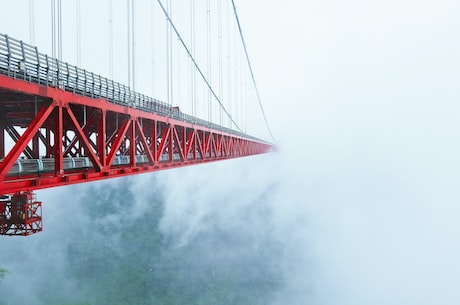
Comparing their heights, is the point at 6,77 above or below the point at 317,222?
above

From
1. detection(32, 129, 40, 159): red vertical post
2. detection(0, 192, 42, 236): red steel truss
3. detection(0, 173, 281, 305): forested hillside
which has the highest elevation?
detection(32, 129, 40, 159): red vertical post

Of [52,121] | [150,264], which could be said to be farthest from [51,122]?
[150,264]

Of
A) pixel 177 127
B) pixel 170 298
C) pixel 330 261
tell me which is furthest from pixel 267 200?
pixel 177 127

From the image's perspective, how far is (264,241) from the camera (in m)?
74.2

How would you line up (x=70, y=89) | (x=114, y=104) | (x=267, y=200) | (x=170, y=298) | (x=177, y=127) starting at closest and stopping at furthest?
(x=70, y=89)
(x=114, y=104)
(x=177, y=127)
(x=170, y=298)
(x=267, y=200)

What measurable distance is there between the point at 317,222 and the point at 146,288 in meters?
46.4

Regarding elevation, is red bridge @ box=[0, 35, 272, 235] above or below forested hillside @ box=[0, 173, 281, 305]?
above

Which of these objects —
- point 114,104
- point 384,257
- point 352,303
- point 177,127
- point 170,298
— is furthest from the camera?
point 384,257

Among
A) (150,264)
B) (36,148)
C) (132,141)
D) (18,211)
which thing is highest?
(132,141)

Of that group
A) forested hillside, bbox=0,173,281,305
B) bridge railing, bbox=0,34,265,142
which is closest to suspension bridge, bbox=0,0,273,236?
bridge railing, bbox=0,34,265,142

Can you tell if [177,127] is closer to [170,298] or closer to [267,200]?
[170,298]

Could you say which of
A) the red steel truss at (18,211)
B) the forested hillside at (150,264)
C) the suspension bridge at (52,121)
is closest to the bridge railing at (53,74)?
the suspension bridge at (52,121)

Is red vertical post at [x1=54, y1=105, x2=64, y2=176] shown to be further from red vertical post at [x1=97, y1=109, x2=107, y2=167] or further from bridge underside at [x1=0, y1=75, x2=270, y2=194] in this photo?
red vertical post at [x1=97, y1=109, x2=107, y2=167]

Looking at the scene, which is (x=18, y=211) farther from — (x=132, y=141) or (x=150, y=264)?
(x=150, y=264)
